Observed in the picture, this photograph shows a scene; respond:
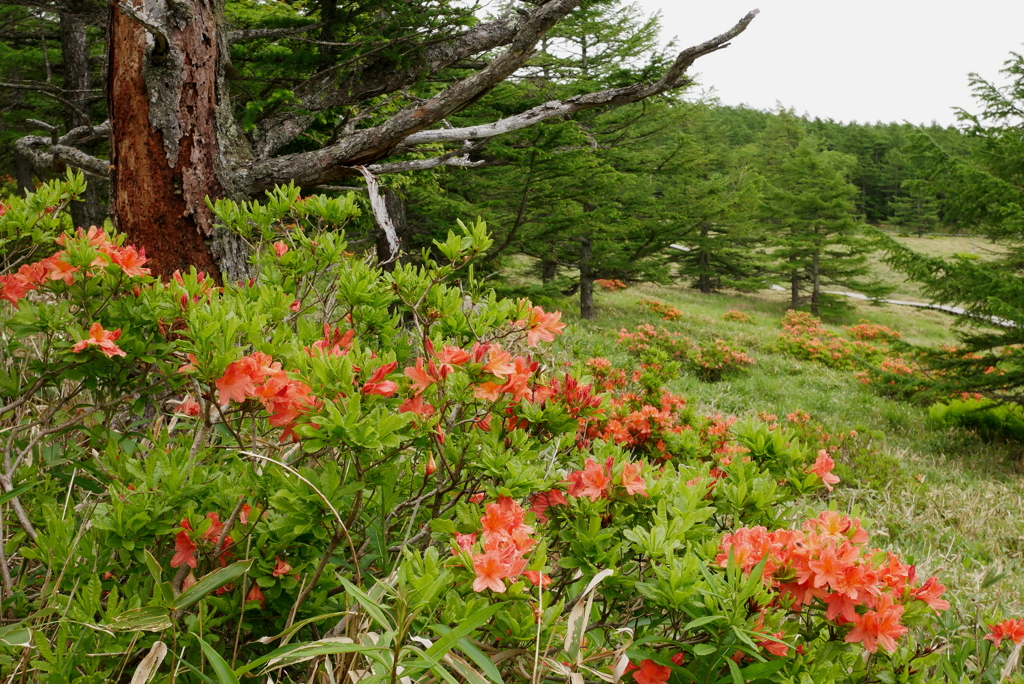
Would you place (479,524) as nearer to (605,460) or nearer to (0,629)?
(605,460)

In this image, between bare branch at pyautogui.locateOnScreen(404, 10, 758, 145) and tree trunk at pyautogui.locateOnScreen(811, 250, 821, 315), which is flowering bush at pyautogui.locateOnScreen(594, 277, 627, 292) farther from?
bare branch at pyautogui.locateOnScreen(404, 10, 758, 145)

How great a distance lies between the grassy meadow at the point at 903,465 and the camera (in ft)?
10.3

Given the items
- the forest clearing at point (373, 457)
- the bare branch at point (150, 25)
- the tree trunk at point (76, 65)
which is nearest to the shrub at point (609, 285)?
the forest clearing at point (373, 457)

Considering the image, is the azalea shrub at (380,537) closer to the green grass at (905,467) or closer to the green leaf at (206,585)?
the green leaf at (206,585)

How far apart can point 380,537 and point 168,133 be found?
201 centimetres

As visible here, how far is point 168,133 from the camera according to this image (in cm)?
229

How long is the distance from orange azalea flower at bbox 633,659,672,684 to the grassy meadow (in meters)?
0.74

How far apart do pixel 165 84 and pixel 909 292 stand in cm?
2872

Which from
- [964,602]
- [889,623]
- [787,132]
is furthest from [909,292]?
[889,623]

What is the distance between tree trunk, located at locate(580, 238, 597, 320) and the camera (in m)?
11.7

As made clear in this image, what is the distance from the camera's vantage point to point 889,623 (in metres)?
1.05

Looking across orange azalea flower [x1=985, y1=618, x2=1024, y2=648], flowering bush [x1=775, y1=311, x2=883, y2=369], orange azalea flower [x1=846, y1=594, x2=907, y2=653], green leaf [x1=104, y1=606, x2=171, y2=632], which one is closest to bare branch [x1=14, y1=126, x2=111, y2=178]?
green leaf [x1=104, y1=606, x2=171, y2=632]

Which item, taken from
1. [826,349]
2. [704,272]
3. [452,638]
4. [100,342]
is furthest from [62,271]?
[704,272]

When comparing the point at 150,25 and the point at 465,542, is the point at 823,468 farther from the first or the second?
the point at 150,25
